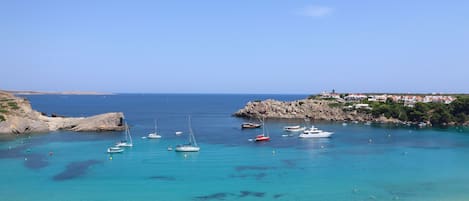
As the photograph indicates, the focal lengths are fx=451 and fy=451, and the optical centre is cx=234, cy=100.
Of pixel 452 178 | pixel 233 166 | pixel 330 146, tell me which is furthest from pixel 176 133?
pixel 452 178

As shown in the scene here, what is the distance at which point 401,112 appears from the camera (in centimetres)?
9700

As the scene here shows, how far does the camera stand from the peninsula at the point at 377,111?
302 ft

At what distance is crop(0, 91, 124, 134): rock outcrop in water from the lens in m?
75.2

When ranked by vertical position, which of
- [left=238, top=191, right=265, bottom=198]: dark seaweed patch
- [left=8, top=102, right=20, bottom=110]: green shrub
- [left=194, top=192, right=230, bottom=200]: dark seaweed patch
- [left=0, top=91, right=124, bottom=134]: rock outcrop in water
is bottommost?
[left=194, top=192, right=230, bottom=200]: dark seaweed patch

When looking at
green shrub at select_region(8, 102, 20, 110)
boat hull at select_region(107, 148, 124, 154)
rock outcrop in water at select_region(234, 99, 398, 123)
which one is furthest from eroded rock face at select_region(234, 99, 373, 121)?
boat hull at select_region(107, 148, 124, 154)

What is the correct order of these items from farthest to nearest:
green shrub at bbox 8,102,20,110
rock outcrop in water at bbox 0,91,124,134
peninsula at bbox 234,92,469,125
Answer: peninsula at bbox 234,92,469,125 → green shrub at bbox 8,102,20,110 → rock outcrop in water at bbox 0,91,124,134

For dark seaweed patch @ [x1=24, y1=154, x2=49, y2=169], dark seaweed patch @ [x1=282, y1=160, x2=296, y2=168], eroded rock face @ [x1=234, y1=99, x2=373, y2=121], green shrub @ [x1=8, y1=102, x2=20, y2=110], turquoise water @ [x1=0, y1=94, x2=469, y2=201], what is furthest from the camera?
eroded rock face @ [x1=234, y1=99, x2=373, y2=121]

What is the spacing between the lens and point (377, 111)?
3930 inches

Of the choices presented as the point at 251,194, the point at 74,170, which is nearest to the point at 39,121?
the point at 74,170

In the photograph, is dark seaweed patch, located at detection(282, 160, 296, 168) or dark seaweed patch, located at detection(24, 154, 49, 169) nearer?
dark seaweed patch, located at detection(24, 154, 49, 169)

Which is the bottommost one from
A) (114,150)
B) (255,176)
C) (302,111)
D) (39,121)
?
(255,176)

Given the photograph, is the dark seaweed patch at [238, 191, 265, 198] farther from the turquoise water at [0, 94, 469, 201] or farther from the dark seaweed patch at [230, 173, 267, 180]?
the dark seaweed patch at [230, 173, 267, 180]

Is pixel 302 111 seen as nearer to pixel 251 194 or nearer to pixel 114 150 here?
pixel 114 150

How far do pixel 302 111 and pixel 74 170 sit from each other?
7327 centimetres
